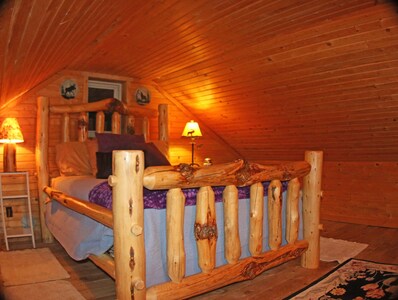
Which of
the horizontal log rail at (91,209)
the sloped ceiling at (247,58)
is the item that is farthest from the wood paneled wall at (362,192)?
the horizontal log rail at (91,209)

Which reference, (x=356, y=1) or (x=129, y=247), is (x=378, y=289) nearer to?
(x=129, y=247)

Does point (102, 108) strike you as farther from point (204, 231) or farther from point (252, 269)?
point (252, 269)

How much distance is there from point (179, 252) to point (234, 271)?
463 millimetres

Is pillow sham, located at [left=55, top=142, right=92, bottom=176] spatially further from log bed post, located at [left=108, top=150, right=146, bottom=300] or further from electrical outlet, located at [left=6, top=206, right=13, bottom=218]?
log bed post, located at [left=108, top=150, right=146, bottom=300]

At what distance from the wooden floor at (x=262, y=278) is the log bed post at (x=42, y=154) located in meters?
0.27

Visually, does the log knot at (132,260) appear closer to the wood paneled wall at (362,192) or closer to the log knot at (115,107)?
the log knot at (115,107)

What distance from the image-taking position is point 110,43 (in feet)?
9.88

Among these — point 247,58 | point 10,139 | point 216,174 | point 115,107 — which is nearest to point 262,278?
point 216,174

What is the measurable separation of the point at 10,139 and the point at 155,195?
2.12 metres

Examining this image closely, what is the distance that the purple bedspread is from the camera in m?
1.79

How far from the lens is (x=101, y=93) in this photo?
4258 mm

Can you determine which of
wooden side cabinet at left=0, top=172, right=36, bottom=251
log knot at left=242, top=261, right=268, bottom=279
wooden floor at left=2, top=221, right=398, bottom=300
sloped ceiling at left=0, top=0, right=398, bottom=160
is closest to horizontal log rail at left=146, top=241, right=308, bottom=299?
log knot at left=242, top=261, right=268, bottom=279

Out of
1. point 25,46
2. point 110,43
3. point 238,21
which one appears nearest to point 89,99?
point 110,43

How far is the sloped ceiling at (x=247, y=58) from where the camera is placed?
1.75 m
